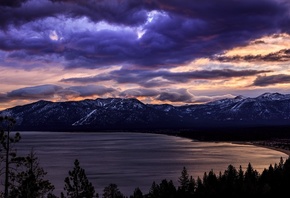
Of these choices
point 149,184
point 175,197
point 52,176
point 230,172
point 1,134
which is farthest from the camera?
point 52,176

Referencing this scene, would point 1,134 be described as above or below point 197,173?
above

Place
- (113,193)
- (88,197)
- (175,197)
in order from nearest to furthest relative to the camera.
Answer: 1. (88,197)
2. (175,197)
3. (113,193)

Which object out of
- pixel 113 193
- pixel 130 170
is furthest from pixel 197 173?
pixel 113 193

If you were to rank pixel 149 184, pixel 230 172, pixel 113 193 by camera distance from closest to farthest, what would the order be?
pixel 113 193 → pixel 230 172 → pixel 149 184

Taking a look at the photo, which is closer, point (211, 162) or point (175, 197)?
point (175, 197)

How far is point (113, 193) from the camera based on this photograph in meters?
70.4

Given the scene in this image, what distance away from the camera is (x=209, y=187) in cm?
6475

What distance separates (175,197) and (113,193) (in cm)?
1226

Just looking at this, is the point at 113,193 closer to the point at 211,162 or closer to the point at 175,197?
the point at 175,197

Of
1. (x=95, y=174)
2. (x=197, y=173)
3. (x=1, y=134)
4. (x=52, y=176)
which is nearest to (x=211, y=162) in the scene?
(x=197, y=173)

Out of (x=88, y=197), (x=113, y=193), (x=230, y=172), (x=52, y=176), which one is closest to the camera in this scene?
(x=88, y=197)

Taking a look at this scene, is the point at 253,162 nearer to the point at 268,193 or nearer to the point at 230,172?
the point at 230,172

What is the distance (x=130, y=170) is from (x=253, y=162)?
144ft

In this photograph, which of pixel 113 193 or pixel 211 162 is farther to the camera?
pixel 211 162
